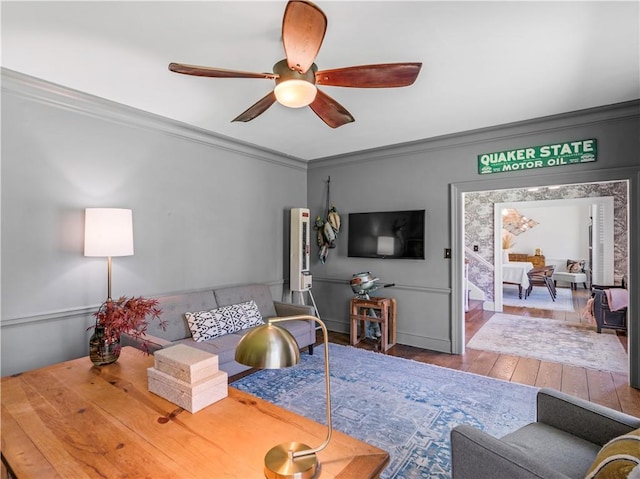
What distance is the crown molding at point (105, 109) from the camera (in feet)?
7.95

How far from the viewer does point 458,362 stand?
365 cm

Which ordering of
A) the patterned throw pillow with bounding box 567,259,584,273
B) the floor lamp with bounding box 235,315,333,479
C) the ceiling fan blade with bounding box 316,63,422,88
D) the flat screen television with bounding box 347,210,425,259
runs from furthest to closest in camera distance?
the patterned throw pillow with bounding box 567,259,584,273
the flat screen television with bounding box 347,210,425,259
the ceiling fan blade with bounding box 316,63,422,88
the floor lamp with bounding box 235,315,333,479

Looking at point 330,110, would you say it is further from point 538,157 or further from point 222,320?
point 538,157

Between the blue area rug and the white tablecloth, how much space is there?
5.14m

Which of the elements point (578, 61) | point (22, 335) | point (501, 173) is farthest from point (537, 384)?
point (22, 335)

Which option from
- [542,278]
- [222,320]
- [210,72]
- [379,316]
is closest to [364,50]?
[210,72]

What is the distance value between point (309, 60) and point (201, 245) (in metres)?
2.63

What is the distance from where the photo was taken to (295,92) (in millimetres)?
1771

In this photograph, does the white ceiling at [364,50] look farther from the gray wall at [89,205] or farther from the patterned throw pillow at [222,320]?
the patterned throw pillow at [222,320]

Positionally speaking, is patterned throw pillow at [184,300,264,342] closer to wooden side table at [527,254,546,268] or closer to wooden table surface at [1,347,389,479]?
wooden table surface at [1,347,389,479]

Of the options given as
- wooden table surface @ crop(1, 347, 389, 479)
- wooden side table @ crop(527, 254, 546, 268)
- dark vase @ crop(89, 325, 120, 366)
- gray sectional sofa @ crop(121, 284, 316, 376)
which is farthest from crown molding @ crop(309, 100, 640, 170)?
wooden side table @ crop(527, 254, 546, 268)

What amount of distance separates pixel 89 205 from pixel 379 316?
3346mm

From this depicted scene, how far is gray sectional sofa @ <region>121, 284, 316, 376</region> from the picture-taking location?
280 cm

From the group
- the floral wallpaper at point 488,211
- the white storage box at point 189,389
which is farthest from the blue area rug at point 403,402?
the floral wallpaper at point 488,211
